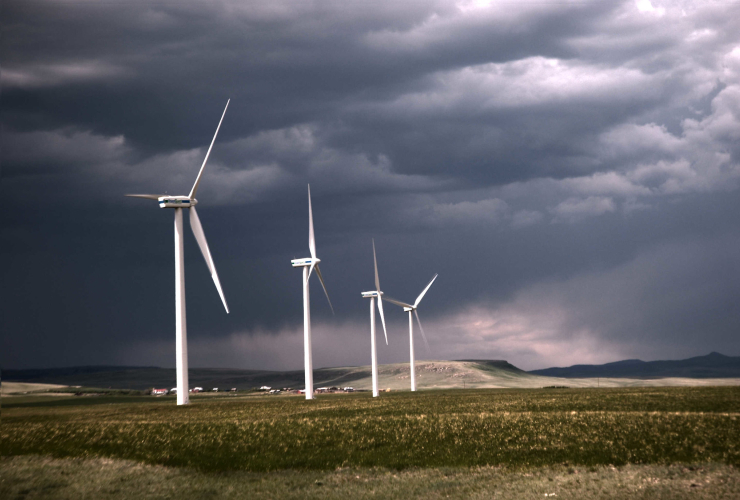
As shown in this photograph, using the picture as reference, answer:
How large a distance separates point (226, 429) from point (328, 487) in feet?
58.4

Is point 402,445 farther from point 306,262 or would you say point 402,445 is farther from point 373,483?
point 306,262

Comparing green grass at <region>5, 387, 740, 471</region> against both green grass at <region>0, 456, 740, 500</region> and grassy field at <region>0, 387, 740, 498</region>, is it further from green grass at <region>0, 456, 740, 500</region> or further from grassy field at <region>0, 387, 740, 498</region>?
green grass at <region>0, 456, 740, 500</region>

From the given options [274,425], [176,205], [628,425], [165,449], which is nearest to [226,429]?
[274,425]

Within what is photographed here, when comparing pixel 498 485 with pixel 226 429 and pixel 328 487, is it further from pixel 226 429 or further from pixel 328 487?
pixel 226 429

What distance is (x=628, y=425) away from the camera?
44969 millimetres

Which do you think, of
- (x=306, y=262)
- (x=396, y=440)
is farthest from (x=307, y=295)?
(x=396, y=440)

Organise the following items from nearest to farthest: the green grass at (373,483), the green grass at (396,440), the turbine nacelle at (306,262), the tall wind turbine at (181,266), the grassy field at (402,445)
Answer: the green grass at (373,483)
the grassy field at (402,445)
the green grass at (396,440)
the tall wind turbine at (181,266)
the turbine nacelle at (306,262)

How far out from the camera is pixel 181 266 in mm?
81750

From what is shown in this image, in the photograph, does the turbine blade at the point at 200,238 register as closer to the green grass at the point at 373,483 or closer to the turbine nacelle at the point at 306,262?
the turbine nacelle at the point at 306,262

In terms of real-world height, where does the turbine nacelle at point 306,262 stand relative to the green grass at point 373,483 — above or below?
above

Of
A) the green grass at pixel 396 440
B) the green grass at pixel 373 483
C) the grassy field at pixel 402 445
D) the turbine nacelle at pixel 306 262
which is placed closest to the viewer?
the green grass at pixel 373 483

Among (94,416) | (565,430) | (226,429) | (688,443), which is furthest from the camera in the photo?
(94,416)

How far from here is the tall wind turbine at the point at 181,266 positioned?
79.9m

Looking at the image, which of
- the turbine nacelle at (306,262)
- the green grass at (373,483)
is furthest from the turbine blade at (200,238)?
the green grass at (373,483)
